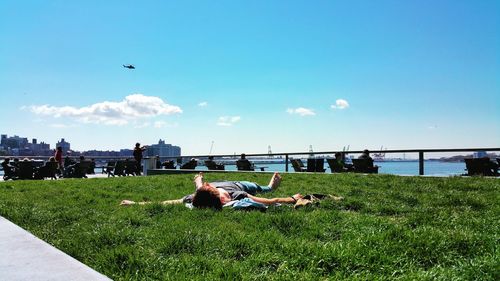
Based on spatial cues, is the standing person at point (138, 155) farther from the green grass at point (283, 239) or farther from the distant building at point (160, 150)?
the green grass at point (283, 239)

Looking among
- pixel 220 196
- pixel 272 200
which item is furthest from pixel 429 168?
pixel 220 196

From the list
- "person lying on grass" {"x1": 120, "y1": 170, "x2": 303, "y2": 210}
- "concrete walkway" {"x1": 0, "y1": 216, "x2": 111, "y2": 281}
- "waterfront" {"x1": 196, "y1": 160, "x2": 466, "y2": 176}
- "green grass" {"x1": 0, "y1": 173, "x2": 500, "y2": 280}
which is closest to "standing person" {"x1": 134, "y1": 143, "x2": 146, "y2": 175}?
"waterfront" {"x1": 196, "y1": 160, "x2": 466, "y2": 176}

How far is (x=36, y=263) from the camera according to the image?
3.30 meters

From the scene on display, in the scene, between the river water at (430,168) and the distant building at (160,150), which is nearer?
the river water at (430,168)

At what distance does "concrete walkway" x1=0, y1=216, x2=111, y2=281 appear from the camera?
2.96 meters

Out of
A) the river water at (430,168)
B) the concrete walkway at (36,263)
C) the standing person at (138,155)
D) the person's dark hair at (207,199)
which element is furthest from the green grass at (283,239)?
the standing person at (138,155)

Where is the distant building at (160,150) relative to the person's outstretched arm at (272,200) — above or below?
above

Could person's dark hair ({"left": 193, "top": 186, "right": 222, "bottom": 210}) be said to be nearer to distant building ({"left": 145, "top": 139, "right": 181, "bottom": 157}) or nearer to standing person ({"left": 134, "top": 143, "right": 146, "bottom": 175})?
standing person ({"left": 134, "top": 143, "right": 146, "bottom": 175})

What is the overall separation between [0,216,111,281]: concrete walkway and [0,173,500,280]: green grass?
0.21m

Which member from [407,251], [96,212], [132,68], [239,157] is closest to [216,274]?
[407,251]

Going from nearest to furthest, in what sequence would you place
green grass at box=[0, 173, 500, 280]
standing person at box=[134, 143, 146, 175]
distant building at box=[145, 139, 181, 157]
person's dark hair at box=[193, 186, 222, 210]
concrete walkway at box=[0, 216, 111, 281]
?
concrete walkway at box=[0, 216, 111, 281] → green grass at box=[0, 173, 500, 280] → person's dark hair at box=[193, 186, 222, 210] → standing person at box=[134, 143, 146, 175] → distant building at box=[145, 139, 181, 157]

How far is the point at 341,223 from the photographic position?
15.7 ft

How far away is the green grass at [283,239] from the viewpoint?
126 inches

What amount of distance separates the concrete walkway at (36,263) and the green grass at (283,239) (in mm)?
206
